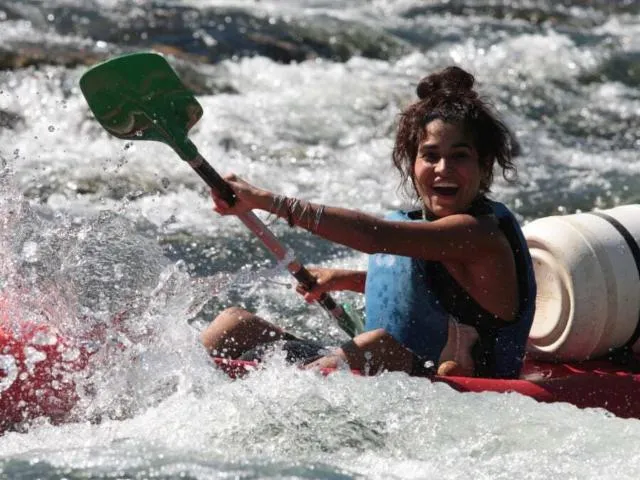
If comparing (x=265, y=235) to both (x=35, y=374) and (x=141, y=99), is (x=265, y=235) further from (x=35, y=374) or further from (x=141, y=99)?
(x=35, y=374)

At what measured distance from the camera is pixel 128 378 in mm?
3404

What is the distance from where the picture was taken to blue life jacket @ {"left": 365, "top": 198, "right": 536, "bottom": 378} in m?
3.48

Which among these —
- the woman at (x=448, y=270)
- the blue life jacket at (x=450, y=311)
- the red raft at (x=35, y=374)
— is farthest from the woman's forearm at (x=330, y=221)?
the red raft at (x=35, y=374)

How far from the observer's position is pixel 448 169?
11.4 feet

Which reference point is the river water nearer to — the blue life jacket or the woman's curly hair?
the blue life jacket

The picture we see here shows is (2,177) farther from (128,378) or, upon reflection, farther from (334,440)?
(334,440)

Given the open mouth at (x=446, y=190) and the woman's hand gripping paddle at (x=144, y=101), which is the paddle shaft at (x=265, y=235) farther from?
the open mouth at (x=446, y=190)

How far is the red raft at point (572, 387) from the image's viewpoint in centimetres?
339

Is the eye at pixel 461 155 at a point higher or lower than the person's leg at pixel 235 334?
higher

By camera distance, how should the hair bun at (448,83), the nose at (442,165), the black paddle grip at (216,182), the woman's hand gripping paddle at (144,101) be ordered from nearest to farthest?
the black paddle grip at (216,182) < the woman's hand gripping paddle at (144,101) < the nose at (442,165) < the hair bun at (448,83)

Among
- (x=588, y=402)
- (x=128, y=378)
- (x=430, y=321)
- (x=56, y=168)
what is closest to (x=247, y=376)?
(x=128, y=378)

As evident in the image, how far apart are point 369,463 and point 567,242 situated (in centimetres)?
105

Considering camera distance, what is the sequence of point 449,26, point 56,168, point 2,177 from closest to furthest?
point 2,177, point 56,168, point 449,26

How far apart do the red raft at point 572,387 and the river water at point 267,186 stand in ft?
0.14
